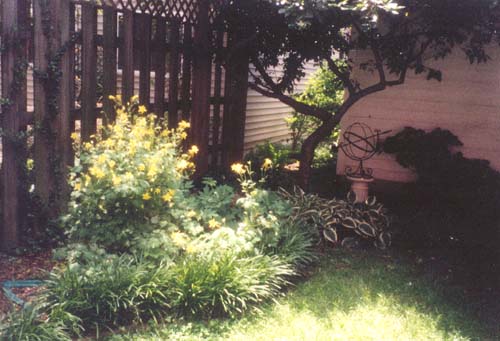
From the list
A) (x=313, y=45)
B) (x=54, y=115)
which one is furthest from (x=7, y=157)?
(x=313, y=45)

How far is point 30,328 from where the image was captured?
333cm

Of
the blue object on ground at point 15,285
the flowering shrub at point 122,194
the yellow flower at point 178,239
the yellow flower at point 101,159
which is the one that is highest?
the yellow flower at point 101,159

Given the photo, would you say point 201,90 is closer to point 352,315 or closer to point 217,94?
point 217,94

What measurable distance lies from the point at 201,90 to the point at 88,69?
2.22 m

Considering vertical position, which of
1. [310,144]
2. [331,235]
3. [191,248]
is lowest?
[331,235]

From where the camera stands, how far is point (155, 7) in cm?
605

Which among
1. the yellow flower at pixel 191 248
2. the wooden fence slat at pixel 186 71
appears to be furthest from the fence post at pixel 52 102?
the wooden fence slat at pixel 186 71

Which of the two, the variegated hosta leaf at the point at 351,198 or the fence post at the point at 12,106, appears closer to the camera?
the fence post at the point at 12,106

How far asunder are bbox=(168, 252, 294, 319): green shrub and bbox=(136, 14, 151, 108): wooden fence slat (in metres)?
2.41

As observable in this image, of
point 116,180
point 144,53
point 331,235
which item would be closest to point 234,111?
point 144,53

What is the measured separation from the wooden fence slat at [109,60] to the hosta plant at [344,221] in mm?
2215

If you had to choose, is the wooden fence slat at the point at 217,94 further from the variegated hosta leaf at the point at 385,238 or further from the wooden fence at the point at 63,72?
the variegated hosta leaf at the point at 385,238

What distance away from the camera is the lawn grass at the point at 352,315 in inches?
148

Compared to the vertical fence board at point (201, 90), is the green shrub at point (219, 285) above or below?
below
